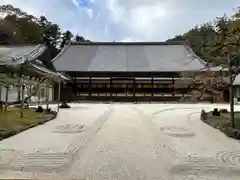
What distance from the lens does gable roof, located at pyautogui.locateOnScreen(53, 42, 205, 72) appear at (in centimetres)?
3256

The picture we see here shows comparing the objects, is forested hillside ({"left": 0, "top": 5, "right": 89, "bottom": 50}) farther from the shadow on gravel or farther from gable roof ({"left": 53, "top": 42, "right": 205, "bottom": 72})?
the shadow on gravel

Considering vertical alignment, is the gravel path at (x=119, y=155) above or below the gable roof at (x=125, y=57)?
below

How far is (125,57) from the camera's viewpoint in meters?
35.5

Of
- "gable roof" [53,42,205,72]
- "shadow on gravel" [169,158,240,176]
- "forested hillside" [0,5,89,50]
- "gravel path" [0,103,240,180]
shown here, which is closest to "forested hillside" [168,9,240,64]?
"gravel path" [0,103,240,180]

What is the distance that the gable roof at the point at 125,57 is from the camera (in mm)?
32562

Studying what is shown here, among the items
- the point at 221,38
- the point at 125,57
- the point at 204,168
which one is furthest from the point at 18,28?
the point at 204,168

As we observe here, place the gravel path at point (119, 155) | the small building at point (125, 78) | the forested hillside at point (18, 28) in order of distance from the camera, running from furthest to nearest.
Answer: the forested hillside at point (18, 28) → the small building at point (125, 78) → the gravel path at point (119, 155)

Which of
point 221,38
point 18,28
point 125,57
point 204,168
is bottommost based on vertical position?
point 204,168

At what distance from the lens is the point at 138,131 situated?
10.5 metres

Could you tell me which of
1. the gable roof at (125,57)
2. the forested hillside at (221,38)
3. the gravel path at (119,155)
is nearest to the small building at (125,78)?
the gable roof at (125,57)

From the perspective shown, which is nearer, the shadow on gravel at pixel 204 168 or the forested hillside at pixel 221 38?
the shadow on gravel at pixel 204 168

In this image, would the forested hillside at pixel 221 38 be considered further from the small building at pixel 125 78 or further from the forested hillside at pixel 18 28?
the forested hillside at pixel 18 28

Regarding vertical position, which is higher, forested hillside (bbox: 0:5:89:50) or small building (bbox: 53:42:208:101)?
forested hillside (bbox: 0:5:89:50)

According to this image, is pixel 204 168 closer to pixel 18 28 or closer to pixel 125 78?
pixel 125 78
